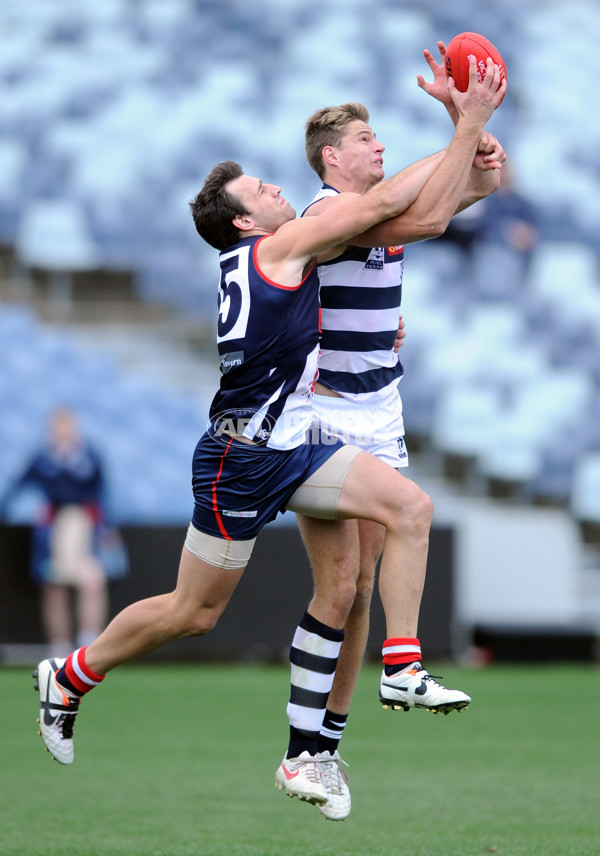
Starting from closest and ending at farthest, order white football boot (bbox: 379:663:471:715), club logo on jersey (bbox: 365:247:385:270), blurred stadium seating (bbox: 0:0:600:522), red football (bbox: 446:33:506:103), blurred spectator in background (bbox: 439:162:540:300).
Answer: white football boot (bbox: 379:663:471:715) < red football (bbox: 446:33:506:103) < club logo on jersey (bbox: 365:247:385:270) < blurred stadium seating (bbox: 0:0:600:522) < blurred spectator in background (bbox: 439:162:540:300)

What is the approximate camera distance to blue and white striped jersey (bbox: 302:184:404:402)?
16.2 ft

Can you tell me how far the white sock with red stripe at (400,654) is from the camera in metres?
4.38

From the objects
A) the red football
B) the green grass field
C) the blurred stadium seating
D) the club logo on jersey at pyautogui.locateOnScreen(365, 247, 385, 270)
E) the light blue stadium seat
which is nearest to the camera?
the red football

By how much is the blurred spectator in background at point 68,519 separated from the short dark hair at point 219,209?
21.6ft

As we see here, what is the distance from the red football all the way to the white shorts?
4.12 ft

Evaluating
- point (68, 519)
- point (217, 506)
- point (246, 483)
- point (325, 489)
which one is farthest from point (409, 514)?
point (68, 519)

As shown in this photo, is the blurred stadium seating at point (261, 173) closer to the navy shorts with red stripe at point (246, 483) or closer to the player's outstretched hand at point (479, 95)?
the navy shorts with red stripe at point (246, 483)

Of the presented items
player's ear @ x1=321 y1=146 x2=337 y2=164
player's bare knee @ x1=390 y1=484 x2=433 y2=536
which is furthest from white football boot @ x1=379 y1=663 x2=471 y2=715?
player's ear @ x1=321 y1=146 x2=337 y2=164

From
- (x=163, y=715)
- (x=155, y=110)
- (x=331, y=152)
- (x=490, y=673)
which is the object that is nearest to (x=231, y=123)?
(x=155, y=110)

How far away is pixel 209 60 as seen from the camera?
607 inches

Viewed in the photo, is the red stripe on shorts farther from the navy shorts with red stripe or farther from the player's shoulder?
the player's shoulder

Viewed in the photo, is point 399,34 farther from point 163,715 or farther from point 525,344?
point 163,715

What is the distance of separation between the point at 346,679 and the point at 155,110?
425 inches

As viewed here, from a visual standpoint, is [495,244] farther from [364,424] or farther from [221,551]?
[221,551]
